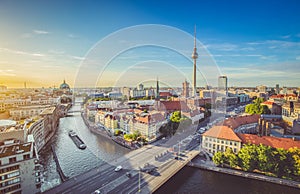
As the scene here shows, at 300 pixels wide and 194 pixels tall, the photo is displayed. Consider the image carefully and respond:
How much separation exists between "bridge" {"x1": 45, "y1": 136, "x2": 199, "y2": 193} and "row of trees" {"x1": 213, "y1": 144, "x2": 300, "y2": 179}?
6.30 ft

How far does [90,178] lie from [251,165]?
5.78 metres

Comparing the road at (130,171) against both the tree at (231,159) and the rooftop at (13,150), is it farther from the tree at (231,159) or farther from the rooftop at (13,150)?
the tree at (231,159)

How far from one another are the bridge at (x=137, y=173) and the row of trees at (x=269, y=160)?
192cm

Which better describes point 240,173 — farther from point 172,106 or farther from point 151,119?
point 172,106

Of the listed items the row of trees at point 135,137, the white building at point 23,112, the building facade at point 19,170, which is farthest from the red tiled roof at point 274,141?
the white building at point 23,112

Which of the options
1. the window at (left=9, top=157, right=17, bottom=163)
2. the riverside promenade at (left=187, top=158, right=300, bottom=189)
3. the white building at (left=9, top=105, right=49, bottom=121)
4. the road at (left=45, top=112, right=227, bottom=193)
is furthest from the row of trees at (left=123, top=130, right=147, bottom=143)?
the white building at (left=9, top=105, right=49, bottom=121)

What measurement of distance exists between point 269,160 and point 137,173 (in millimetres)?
4683

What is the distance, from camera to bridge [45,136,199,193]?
548 centimetres

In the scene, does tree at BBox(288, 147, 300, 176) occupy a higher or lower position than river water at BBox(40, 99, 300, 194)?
higher

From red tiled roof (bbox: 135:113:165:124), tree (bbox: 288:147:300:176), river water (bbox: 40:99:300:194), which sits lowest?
river water (bbox: 40:99:300:194)

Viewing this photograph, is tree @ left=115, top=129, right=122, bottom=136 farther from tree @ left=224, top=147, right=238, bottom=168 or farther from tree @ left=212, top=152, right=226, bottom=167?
tree @ left=224, top=147, right=238, bottom=168

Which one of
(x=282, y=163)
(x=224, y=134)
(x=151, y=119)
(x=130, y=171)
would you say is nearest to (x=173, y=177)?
(x=130, y=171)

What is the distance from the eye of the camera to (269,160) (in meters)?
6.19

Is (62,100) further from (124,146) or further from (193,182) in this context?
(193,182)
